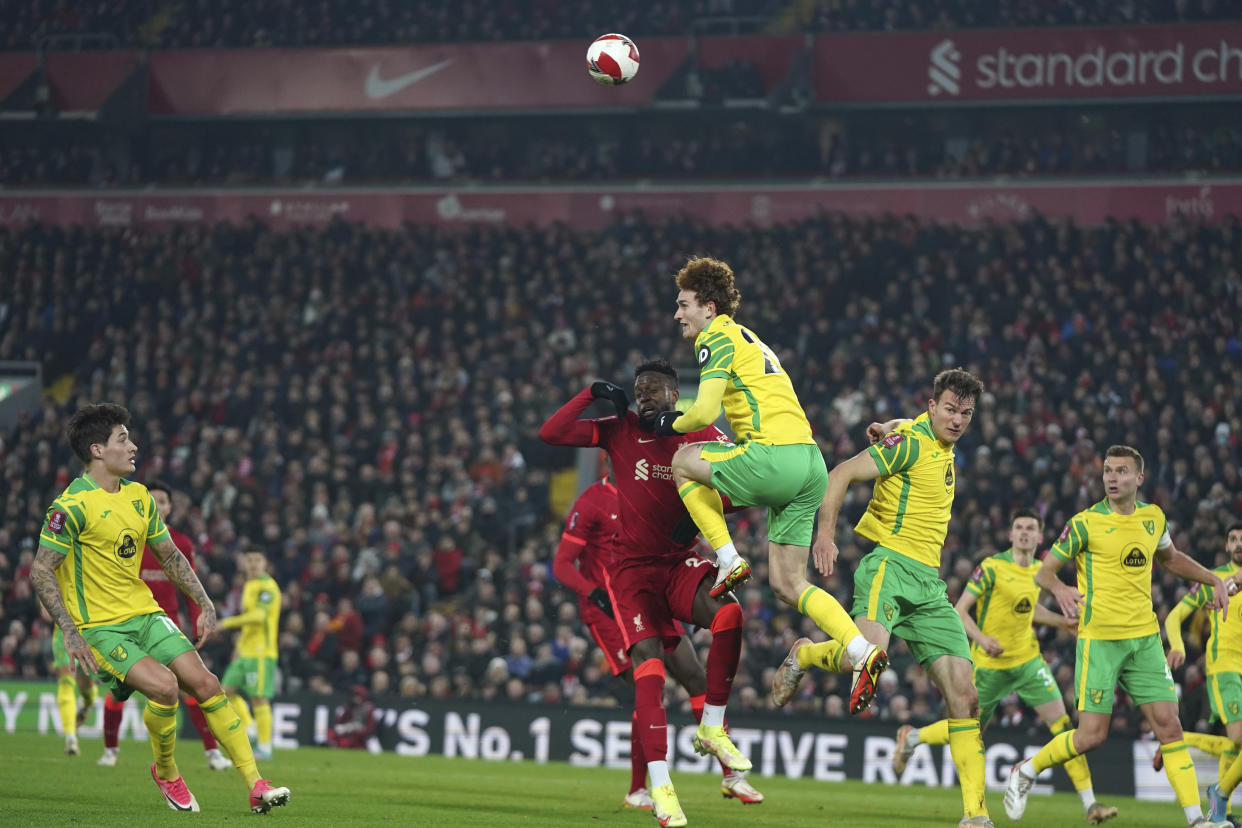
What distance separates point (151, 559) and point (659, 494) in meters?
5.67

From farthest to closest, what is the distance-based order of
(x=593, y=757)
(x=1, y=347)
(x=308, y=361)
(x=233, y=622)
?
(x=1, y=347) < (x=308, y=361) < (x=593, y=757) < (x=233, y=622)

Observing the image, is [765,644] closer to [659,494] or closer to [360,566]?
[360,566]

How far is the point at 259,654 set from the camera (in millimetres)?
17297

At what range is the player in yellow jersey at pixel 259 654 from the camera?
17.1m

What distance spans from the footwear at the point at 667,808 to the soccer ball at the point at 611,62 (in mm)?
6495

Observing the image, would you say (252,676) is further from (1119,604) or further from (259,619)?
(1119,604)

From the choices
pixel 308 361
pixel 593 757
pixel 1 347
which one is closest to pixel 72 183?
pixel 1 347

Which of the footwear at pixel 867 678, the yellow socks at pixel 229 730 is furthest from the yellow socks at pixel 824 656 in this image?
the yellow socks at pixel 229 730

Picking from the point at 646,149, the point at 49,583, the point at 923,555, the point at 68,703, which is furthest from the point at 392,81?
the point at 923,555

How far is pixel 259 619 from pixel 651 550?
8.09 m

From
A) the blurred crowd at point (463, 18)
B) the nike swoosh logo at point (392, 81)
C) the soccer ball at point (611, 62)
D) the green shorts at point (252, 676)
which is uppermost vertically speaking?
the blurred crowd at point (463, 18)

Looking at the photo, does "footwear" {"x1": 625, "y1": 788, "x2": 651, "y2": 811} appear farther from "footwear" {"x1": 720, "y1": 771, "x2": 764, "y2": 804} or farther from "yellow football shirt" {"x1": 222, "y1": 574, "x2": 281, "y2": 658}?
"yellow football shirt" {"x1": 222, "y1": 574, "x2": 281, "y2": 658}

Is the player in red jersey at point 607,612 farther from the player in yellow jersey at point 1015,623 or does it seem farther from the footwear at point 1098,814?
the player in yellow jersey at point 1015,623

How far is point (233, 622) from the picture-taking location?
1666cm
